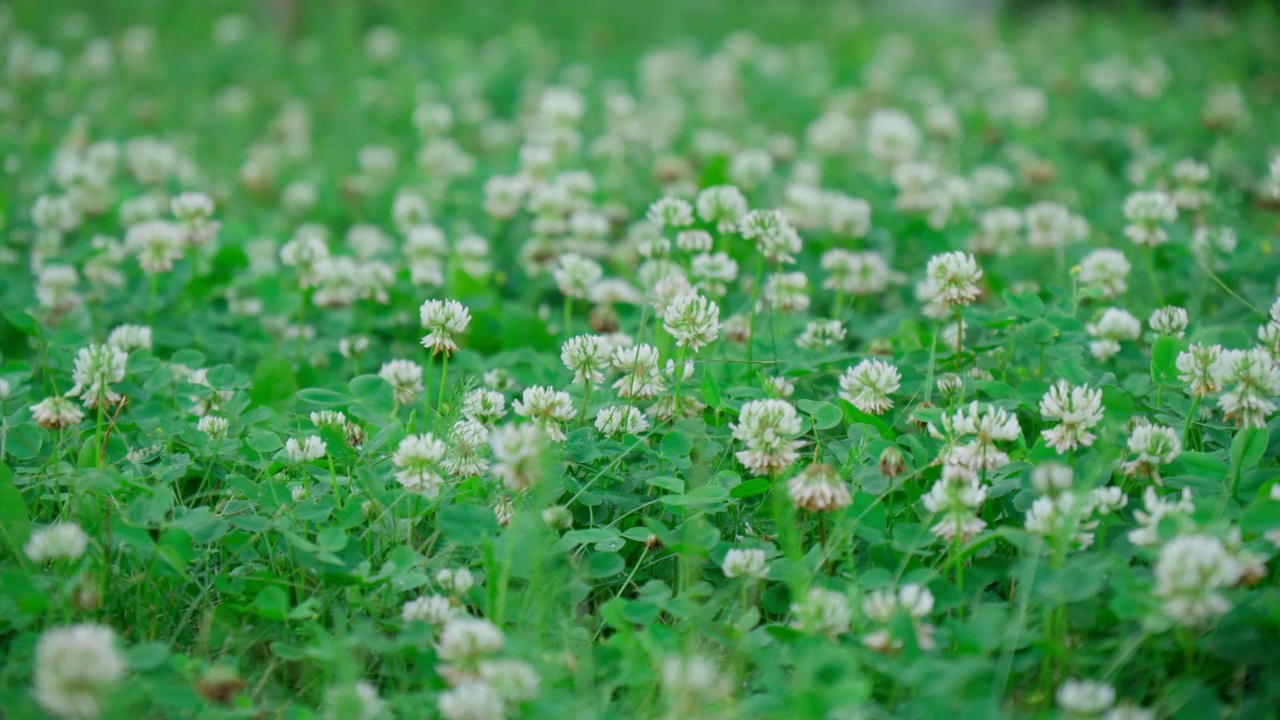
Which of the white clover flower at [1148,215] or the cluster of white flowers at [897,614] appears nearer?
the cluster of white flowers at [897,614]

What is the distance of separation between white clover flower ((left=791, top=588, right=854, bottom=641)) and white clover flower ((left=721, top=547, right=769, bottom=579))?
0.15 meters

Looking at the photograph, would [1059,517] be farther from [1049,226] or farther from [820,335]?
[1049,226]

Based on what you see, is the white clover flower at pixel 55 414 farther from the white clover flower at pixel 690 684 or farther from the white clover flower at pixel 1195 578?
the white clover flower at pixel 1195 578

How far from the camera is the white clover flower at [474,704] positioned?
1.40 metres

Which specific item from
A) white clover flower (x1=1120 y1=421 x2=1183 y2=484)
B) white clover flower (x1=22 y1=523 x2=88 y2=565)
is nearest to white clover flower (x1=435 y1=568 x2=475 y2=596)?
white clover flower (x1=22 y1=523 x2=88 y2=565)

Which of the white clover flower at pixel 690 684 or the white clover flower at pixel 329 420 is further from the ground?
the white clover flower at pixel 329 420

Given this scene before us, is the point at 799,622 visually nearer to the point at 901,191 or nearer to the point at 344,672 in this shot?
the point at 344,672

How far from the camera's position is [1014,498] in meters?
1.83

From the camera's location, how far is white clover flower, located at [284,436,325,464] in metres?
1.94

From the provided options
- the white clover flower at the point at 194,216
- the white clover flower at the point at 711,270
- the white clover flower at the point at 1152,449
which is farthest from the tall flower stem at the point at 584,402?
the white clover flower at the point at 194,216

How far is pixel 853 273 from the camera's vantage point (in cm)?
285

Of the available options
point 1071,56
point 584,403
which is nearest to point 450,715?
point 584,403

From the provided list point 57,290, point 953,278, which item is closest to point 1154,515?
point 953,278

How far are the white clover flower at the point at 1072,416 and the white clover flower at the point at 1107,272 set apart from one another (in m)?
0.72
